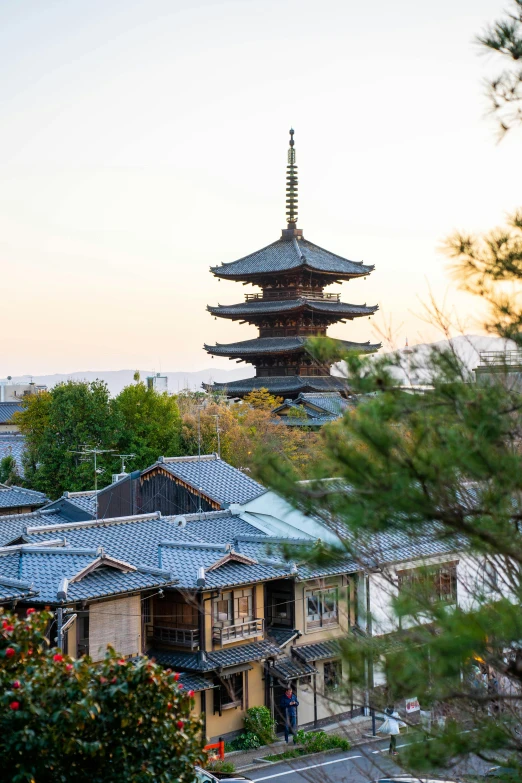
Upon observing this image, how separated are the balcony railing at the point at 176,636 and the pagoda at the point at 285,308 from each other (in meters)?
28.9

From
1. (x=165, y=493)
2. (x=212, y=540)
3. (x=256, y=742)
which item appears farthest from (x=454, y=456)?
(x=165, y=493)

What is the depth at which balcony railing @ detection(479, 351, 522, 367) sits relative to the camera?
23.2 feet

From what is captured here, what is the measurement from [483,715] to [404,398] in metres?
3.18

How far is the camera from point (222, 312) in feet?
173

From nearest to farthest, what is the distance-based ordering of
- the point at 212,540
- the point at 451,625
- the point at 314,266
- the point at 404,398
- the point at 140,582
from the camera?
the point at 451,625, the point at 404,398, the point at 140,582, the point at 212,540, the point at 314,266

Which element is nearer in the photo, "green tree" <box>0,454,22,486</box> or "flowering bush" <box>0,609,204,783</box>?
"flowering bush" <box>0,609,204,783</box>

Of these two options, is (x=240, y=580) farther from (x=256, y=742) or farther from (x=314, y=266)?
(x=314, y=266)

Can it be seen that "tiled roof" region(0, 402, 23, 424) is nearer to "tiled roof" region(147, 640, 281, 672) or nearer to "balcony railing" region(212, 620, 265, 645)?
"balcony railing" region(212, 620, 265, 645)

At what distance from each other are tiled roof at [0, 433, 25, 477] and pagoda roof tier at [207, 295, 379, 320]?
12.4 metres

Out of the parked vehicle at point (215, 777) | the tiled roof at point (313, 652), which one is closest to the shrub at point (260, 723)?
the tiled roof at point (313, 652)

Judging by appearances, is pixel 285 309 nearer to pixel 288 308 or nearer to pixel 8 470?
pixel 288 308

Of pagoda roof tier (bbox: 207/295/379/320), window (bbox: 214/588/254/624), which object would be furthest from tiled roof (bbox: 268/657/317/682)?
pagoda roof tier (bbox: 207/295/379/320)

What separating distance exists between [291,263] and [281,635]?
103 ft

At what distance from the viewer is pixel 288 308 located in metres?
50.9
